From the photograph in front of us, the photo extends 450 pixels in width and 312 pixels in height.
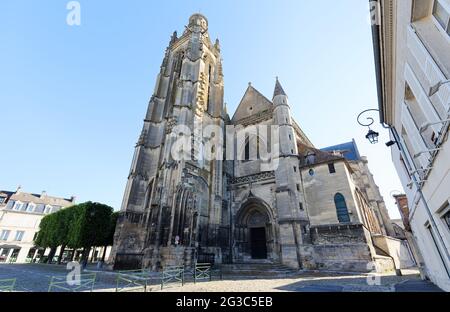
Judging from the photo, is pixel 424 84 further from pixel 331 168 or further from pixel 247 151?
pixel 247 151

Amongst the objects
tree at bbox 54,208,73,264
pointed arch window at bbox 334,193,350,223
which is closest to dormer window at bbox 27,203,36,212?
tree at bbox 54,208,73,264

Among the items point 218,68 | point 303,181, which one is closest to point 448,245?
point 303,181

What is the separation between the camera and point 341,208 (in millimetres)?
13945

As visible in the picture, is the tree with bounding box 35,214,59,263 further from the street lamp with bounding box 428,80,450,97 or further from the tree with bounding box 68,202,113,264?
the street lamp with bounding box 428,80,450,97

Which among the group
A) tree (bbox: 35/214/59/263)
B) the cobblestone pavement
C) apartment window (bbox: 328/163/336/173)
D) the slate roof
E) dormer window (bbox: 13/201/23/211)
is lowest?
the cobblestone pavement

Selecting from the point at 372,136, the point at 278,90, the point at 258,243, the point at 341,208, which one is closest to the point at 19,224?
the point at 258,243

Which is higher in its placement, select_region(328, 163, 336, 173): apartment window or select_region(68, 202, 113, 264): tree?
select_region(328, 163, 336, 173): apartment window

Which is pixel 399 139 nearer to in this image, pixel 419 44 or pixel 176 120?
pixel 419 44

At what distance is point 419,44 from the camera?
3920 mm

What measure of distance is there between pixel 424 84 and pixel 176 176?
12756mm

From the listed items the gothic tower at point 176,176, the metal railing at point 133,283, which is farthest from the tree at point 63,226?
the metal railing at point 133,283

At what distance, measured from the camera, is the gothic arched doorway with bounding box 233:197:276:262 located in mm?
15547

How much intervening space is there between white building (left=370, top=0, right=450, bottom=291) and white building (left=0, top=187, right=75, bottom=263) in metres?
40.8

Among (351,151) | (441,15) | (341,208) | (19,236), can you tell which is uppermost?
(351,151)
